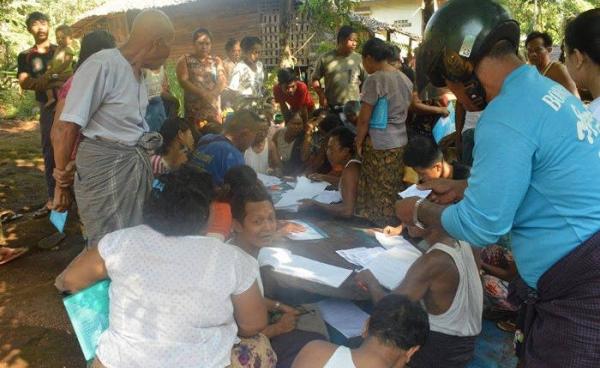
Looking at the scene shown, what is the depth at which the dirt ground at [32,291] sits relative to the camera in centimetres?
294

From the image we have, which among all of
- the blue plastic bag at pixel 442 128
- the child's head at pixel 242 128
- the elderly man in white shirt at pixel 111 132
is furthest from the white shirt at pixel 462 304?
the blue plastic bag at pixel 442 128

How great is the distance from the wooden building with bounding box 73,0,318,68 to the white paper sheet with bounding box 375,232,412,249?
21.8 ft

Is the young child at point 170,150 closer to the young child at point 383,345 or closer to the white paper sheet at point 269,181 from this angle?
the white paper sheet at point 269,181

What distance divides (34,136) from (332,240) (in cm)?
882

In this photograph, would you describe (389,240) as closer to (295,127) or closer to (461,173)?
(461,173)

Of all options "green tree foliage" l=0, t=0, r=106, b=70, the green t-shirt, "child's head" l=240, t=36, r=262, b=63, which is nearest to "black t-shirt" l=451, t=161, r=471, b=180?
the green t-shirt

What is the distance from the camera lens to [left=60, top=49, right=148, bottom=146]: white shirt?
225cm

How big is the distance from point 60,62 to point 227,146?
2631 mm

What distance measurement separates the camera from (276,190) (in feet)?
12.6

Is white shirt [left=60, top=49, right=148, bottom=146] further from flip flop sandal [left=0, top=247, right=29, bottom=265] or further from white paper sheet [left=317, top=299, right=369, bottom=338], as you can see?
flip flop sandal [left=0, top=247, right=29, bottom=265]

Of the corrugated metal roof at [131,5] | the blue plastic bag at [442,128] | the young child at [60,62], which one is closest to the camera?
the young child at [60,62]

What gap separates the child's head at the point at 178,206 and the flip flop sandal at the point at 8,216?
13.9ft

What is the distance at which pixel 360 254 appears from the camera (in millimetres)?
2541

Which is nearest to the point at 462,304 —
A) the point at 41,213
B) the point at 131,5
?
the point at 41,213
